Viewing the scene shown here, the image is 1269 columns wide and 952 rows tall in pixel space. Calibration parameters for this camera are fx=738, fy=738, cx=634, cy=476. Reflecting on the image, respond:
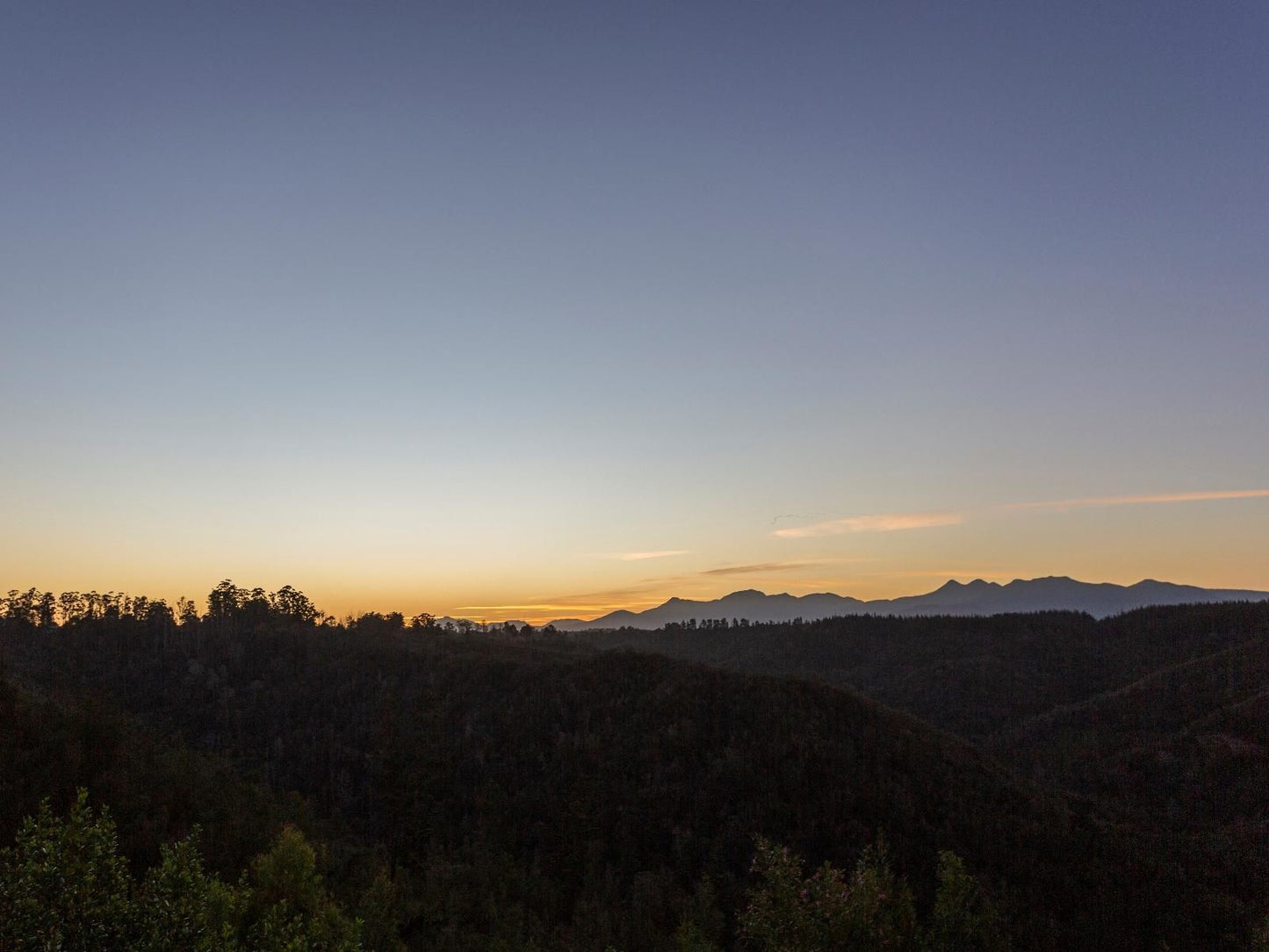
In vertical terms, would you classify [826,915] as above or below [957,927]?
above

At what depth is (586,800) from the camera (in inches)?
2274

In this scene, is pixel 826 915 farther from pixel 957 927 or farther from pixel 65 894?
pixel 65 894

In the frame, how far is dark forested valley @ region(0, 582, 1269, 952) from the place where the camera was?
26.6 metres

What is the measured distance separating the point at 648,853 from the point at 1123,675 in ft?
329

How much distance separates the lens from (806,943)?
23.7m

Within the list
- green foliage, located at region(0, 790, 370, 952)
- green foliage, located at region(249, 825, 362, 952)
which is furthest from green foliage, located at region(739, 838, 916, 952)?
green foliage, located at region(249, 825, 362, 952)

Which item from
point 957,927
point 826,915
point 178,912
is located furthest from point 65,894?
point 957,927

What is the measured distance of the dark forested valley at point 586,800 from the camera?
26609 mm

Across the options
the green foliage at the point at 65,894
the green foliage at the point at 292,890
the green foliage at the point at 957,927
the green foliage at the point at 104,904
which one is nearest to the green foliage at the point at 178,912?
the green foliage at the point at 104,904

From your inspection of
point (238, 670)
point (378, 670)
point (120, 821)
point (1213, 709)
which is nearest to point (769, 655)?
point (1213, 709)

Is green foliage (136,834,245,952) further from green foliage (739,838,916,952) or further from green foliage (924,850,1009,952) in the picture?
green foliage (924,850,1009,952)

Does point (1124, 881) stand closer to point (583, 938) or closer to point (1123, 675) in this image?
point (583, 938)

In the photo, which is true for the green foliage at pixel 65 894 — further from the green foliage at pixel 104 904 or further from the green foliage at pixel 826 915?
the green foliage at pixel 826 915

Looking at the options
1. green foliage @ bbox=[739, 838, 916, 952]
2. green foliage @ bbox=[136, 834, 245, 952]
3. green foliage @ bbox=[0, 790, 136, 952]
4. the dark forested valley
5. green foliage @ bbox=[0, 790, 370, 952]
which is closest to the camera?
green foliage @ bbox=[0, 790, 136, 952]
